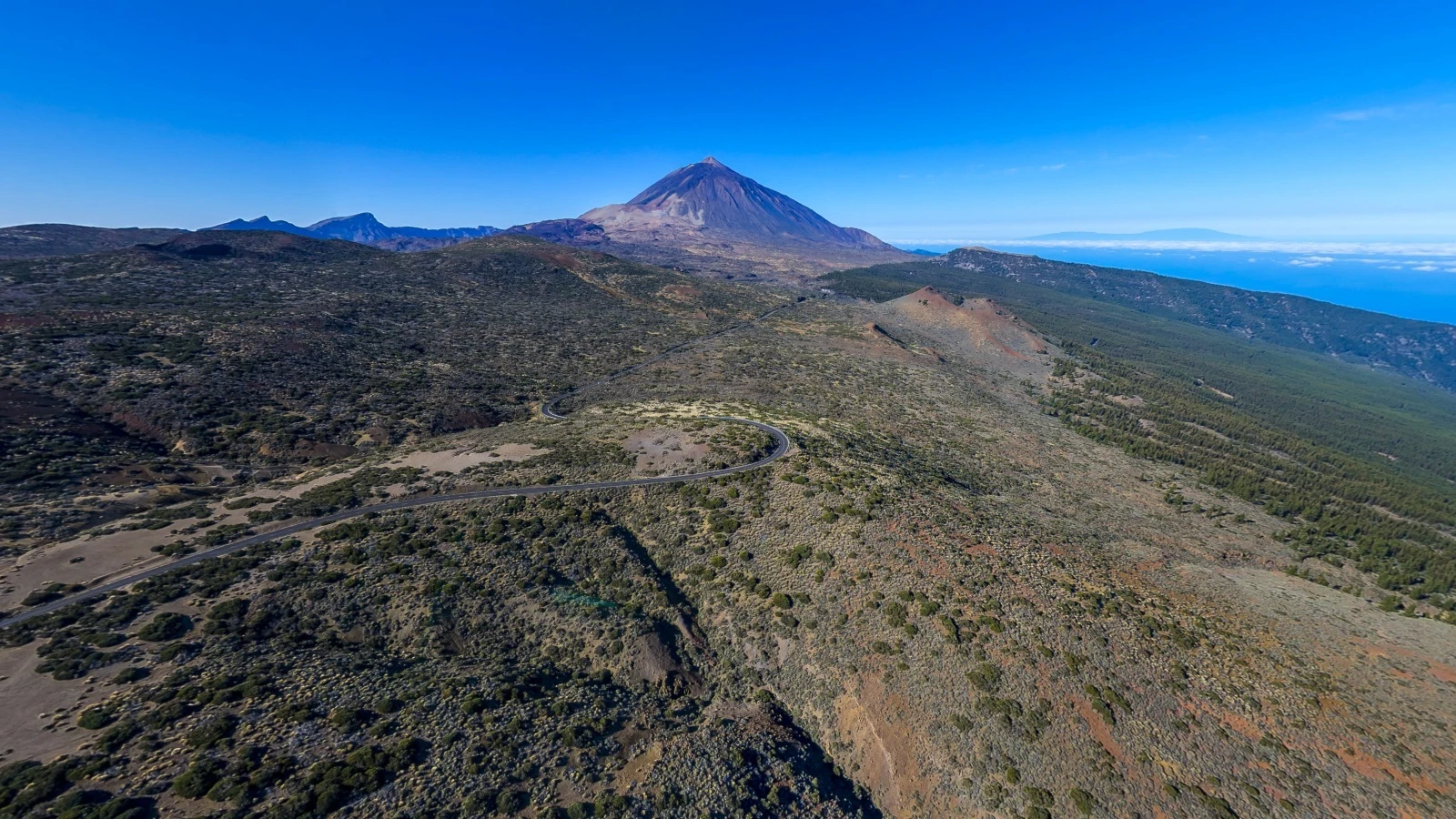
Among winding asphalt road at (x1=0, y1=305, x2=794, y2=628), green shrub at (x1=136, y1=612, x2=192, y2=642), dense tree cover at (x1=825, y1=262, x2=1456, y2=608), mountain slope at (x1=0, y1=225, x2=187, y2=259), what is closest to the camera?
green shrub at (x1=136, y1=612, x2=192, y2=642)

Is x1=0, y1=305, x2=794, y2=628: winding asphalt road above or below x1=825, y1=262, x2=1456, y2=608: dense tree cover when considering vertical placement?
above

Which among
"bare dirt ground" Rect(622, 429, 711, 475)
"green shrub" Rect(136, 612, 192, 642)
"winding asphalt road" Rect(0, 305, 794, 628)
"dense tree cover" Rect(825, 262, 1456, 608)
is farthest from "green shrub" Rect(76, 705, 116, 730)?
"dense tree cover" Rect(825, 262, 1456, 608)

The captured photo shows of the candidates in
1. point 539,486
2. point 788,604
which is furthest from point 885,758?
point 539,486

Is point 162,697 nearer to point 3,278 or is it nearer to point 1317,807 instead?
point 1317,807

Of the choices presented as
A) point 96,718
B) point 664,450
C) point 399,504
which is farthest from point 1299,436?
point 96,718

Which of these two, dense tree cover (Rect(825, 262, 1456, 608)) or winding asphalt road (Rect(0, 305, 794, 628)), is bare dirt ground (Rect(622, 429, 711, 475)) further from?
dense tree cover (Rect(825, 262, 1456, 608))

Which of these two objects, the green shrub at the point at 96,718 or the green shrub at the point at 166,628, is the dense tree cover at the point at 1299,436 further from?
the green shrub at the point at 166,628

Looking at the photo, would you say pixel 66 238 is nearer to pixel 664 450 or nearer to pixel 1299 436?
pixel 664 450
